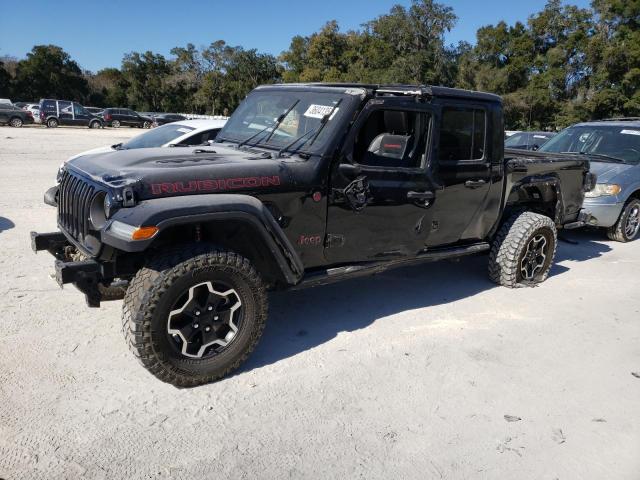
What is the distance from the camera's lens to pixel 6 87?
51.7 meters

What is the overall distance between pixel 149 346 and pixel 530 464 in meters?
2.28

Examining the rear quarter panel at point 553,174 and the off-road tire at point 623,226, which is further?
the off-road tire at point 623,226

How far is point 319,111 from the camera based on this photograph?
A: 4195 mm

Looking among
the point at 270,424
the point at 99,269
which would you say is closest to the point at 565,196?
the point at 270,424

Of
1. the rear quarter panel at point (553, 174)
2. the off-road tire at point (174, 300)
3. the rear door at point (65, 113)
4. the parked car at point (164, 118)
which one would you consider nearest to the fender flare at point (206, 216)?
the off-road tire at point (174, 300)

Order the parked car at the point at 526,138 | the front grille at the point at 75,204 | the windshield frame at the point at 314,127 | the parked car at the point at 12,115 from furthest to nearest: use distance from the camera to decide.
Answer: the parked car at the point at 12,115
the parked car at the point at 526,138
the windshield frame at the point at 314,127
the front grille at the point at 75,204

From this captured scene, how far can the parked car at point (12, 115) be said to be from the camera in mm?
31000

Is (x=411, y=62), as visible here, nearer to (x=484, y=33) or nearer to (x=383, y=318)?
(x=484, y=33)

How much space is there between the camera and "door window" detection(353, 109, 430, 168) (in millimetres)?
4145

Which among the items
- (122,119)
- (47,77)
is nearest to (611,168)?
(122,119)

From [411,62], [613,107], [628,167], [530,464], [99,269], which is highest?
[411,62]

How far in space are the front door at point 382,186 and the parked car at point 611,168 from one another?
13.3ft

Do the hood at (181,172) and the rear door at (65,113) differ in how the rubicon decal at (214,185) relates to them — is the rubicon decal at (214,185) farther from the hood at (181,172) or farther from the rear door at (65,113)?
the rear door at (65,113)

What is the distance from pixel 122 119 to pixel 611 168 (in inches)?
1422
